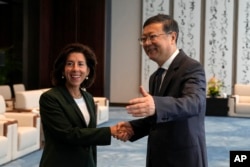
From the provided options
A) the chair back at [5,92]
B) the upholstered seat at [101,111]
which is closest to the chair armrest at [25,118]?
the chair back at [5,92]

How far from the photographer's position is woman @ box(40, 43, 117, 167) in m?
1.90

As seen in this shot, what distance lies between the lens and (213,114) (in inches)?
389

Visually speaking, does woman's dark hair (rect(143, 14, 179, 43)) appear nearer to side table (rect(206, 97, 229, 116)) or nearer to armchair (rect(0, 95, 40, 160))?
armchair (rect(0, 95, 40, 160))

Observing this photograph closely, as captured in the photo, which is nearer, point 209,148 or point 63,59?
point 63,59

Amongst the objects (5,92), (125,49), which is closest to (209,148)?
(5,92)

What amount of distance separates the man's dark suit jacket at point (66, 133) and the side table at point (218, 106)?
8.16 metres

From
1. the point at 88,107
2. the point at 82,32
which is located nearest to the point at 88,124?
the point at 88,107

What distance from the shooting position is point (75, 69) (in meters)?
2.01

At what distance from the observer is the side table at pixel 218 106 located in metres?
9.84

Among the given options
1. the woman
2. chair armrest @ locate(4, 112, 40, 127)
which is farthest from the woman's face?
chair armrest @ locate(4, 112, 40, 127)

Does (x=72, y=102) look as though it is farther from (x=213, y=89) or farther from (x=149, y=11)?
(x=149, y=11)

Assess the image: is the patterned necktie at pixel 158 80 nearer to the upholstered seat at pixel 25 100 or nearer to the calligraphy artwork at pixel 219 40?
the upholstered seat at pixel 25 100

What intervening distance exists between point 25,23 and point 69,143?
878 centimetres

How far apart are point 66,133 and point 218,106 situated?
8.40 m
